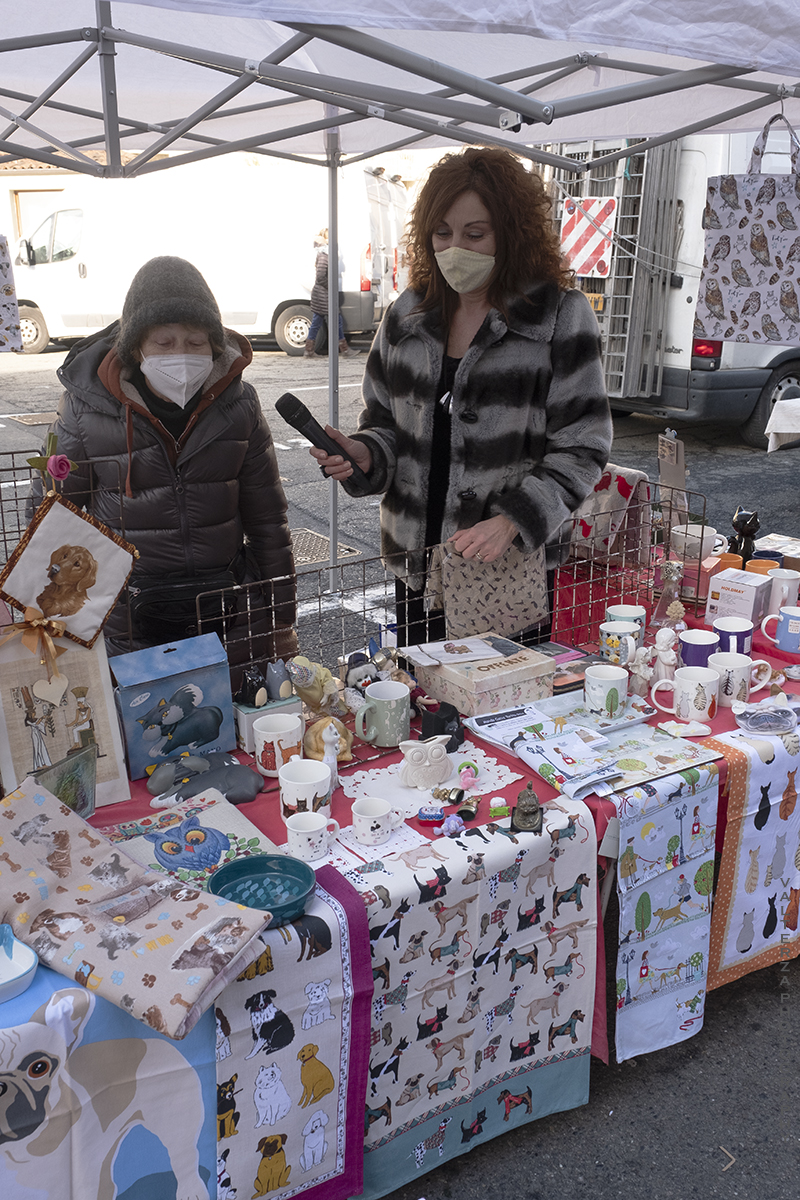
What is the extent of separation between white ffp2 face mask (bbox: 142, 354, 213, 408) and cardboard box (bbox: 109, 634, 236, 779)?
0.74 m

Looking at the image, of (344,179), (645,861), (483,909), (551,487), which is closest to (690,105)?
(551,487)

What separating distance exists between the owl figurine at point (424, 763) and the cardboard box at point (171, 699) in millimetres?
361

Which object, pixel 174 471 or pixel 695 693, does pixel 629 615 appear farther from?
pixel 174 471

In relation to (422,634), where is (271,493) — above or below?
above

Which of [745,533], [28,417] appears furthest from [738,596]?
[28,417]

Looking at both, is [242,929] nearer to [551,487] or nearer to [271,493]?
[551,487]

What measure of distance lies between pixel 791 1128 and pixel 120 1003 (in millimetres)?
1475

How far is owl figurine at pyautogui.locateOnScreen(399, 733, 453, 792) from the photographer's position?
5.87ft

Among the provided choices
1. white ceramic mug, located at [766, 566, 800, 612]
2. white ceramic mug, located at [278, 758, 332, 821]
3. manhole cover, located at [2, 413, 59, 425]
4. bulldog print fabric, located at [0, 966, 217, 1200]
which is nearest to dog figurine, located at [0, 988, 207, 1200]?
bulldog print fabric, located at [0, 966, 217, 1200]

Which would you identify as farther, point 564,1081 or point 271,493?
point 271,493

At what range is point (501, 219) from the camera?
219 centimetres

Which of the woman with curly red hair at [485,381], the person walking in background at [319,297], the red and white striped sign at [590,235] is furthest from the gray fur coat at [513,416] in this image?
the person walking in background at [319,297]

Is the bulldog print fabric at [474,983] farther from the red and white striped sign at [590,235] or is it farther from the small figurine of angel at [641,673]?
the red and white striped sign at [590,235]

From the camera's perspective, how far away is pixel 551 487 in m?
2.24
